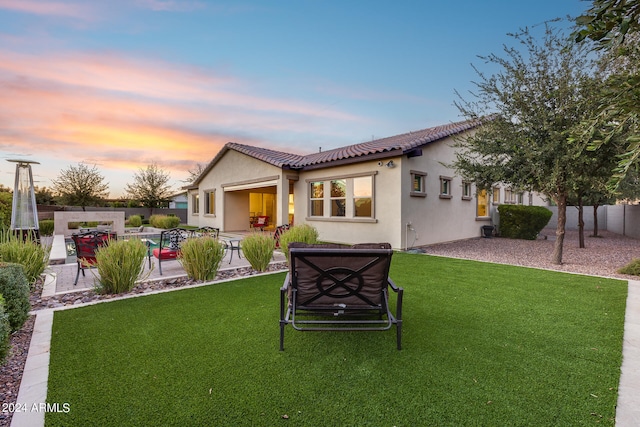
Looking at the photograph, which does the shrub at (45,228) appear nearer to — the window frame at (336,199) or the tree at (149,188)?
the tree at (149,188)

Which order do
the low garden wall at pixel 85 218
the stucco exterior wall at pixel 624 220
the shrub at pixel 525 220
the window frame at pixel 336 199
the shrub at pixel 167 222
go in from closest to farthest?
the window frame at pixel 336 199, the low garden wall at pixel 85 218, the shrub at pixel 525 220, the stucco exterior wall at pixel 624 220, the shrub at pixel 167 222

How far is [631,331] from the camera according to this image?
140 inches

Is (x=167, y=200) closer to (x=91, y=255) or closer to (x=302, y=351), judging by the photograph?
(x=91, y=255)

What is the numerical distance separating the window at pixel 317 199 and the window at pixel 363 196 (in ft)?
5.67

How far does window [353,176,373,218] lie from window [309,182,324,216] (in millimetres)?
1727

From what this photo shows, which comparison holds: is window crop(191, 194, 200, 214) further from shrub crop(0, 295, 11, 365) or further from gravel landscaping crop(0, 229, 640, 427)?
shrub crop(0, 295, 11, 365)

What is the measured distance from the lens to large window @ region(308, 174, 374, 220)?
1087 cm

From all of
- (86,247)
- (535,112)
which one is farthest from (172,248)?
(535,112)

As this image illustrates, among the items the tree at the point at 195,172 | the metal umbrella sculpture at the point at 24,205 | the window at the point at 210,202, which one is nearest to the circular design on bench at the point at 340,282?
the metal umbrella sculpture at the point at 24,205

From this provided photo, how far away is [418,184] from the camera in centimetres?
1095

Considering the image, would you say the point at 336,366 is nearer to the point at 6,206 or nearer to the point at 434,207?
the point at 434,207

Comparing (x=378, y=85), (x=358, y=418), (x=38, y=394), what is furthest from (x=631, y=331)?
(x=378, y=85)

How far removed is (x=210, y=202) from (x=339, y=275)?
57.3ft

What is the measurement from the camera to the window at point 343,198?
10.8 meters
